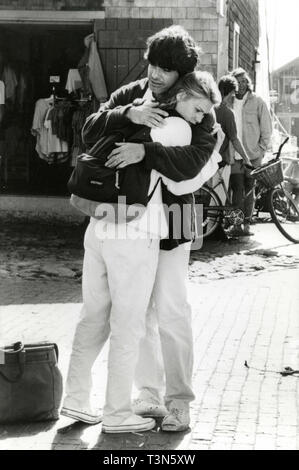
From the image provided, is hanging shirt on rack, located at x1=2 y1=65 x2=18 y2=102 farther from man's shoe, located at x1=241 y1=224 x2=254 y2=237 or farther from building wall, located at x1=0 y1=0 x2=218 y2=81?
man's shoe, located at x1=241 y1=224 x2=254 y2=237

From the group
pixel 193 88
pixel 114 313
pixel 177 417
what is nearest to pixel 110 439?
pixel 177 417

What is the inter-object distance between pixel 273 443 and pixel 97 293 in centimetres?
118

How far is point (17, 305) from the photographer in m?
7.98

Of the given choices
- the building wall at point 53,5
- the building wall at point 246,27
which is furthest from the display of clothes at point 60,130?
the building wall at point 246,27

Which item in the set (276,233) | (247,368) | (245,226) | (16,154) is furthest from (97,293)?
(16,154)

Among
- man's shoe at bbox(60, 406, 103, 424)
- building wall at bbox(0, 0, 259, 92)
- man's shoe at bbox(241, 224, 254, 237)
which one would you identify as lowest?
man's shoe at bbox(60, 406, 103, 424)

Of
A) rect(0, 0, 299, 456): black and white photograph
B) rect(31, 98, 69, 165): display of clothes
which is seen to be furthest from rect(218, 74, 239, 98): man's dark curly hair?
rect(31, 98, 69, 165): display of clothes

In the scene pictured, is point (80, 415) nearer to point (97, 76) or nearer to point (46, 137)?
point (97, 76)

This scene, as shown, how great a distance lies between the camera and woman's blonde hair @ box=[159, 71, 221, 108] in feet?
14.6

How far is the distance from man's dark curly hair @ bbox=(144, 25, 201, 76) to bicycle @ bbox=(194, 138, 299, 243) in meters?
6.81

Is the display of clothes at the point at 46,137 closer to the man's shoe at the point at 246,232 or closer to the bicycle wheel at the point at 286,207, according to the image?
the man's shoe at the point at 246,232
